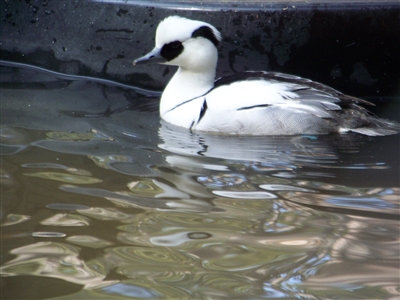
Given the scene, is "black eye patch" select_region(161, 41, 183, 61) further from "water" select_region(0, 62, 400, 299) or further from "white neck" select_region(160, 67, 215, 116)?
"water" select_region(0, 62, 400, 299)

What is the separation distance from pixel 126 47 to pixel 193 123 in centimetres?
174

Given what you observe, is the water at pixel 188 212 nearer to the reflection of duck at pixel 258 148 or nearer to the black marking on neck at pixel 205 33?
the reflection of duck at pixel 258 148

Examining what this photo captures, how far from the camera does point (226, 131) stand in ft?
15.6

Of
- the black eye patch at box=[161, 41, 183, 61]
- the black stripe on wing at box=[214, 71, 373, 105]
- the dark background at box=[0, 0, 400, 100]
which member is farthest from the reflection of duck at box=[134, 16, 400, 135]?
the dark background at box=[0, 0, 400, 100]

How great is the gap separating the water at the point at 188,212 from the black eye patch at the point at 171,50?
0.58 m

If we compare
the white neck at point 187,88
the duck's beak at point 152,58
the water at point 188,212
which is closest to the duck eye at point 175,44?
the duck's beak at point 152,58

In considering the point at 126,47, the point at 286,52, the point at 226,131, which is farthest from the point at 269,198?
the point at 126,47

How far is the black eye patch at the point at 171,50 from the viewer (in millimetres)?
5156

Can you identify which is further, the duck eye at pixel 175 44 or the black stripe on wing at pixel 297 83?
the duck eye at pixel 175 44

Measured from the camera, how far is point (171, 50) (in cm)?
518

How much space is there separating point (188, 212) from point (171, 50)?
2.23 m

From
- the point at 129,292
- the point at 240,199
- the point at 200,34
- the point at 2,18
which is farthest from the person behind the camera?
the point at 2,18

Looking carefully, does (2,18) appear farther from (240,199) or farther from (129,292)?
(129,292)

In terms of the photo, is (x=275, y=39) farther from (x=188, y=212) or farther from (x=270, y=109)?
(x=188, y=212)
